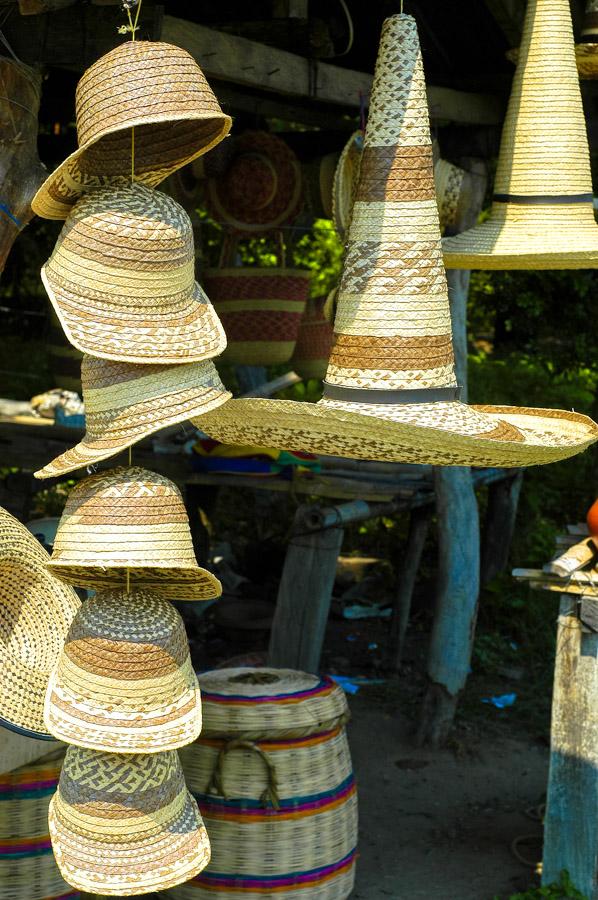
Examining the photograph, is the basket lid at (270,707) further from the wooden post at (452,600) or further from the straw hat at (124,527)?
the wooden post at (452,600)

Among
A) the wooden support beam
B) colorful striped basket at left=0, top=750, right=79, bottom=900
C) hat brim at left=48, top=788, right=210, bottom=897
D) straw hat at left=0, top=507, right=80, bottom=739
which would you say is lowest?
colorful striped basket at left=0, top=750, right=79, bottom=900

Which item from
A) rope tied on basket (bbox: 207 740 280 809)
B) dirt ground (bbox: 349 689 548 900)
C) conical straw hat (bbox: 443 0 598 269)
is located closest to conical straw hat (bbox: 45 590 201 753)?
conical straw hat (bbox: 443 0 598 269)

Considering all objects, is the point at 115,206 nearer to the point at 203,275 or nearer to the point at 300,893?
the point at 300,893

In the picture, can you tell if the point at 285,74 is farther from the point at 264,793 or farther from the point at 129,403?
the point at 264,793

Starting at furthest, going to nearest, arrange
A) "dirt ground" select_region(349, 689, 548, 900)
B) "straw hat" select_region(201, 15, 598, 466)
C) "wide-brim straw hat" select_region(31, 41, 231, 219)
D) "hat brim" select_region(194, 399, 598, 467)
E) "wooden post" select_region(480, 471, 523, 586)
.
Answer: "wooden post" select_region(480, 471, 523, 586), "dirt ground" select_region(349, 689, 548, 900), "straw hat" select_region(201, 15, 598, 466), "hat brim" select_region(194, 399, 598, 467), "wide-brim straw hat" select_region(31, 41, 231, 219)

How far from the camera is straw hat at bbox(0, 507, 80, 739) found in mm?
2762

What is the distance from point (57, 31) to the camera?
297 cm

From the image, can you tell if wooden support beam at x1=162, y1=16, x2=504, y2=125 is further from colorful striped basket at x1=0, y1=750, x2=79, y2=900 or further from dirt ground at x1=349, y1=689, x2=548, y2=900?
dirt ground at x1=349, y1=689, x2=548, y2=900

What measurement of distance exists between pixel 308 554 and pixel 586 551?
1.99m

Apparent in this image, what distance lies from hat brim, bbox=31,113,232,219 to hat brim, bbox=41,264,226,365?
141 mm

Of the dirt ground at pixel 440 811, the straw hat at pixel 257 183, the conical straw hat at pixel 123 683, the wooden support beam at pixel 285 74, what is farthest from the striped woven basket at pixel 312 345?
the conical straw hat at pixel 123 683

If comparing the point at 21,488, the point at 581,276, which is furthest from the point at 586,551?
the point at 581,276

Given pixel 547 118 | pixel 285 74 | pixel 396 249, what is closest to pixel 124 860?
pixel 396 249

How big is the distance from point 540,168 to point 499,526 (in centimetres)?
606
